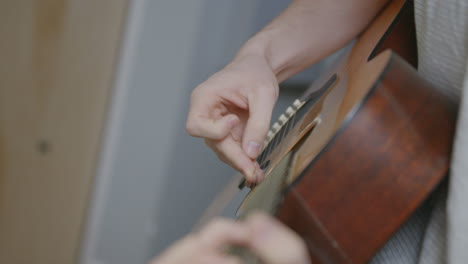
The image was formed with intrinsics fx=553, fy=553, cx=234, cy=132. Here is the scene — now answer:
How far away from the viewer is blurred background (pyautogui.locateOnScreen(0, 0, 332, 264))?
3.96 ft

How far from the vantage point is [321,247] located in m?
0.40

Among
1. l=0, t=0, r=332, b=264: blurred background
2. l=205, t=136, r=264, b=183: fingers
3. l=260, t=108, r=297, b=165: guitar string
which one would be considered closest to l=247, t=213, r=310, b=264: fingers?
l=205, t=136, r=264, b=183: fingers

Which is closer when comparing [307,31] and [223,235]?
[223,235]

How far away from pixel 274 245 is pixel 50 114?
112 centimetres

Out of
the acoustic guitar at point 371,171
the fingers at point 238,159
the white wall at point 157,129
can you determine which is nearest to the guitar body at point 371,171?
the acoustic guitar at point 371,171

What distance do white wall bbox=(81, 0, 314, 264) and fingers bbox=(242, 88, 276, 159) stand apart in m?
0.70

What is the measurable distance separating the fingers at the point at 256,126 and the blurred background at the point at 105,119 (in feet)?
2.31

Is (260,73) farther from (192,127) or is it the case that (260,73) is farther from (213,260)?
(213,260)

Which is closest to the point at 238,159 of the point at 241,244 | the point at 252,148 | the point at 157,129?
the point at 252,148

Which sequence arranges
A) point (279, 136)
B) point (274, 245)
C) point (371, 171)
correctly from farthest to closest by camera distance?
point (279, 136) → point (371, 171) → point (274, 245)

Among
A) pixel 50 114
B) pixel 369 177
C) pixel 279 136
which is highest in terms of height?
pixel 369 177

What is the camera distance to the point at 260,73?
58 centimetres

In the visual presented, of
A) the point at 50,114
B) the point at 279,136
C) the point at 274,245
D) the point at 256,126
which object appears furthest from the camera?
the point at 50,114

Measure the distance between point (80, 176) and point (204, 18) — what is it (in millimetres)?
480
